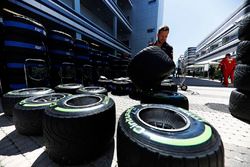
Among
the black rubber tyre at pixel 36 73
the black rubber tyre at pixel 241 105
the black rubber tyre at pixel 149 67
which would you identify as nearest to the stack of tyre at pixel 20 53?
the black rubber tyre at pixel 36 73

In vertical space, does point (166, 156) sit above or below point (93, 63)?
below

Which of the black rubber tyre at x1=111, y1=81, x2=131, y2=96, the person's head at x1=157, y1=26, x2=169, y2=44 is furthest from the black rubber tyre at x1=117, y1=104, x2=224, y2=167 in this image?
the black rubber tyre at x1=111, y1=81, x2=131, y2=96

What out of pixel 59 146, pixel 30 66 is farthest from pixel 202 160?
pixel 30 66

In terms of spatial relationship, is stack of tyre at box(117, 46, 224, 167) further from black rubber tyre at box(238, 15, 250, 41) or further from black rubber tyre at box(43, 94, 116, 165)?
black rubber tyre at box(238, 15, 250, 41)

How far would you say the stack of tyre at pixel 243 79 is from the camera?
2202 millimetres

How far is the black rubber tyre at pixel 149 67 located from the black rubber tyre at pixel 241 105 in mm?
1722

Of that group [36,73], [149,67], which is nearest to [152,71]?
[149,67]

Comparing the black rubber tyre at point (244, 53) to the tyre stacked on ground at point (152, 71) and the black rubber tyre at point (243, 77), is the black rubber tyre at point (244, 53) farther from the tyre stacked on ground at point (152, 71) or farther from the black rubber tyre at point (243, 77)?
the tyre stacked on ground at point (152, 71)

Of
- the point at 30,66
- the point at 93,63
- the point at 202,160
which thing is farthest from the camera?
the point at 93,63

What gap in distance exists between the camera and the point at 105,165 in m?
1.10

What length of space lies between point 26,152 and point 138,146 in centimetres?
131

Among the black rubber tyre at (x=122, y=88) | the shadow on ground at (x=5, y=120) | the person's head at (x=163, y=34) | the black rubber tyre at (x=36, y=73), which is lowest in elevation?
the shadow on ground at (x=5, y=120)

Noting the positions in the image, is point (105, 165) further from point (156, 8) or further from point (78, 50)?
point (156, 8)

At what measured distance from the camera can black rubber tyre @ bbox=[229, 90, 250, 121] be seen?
2.19m
